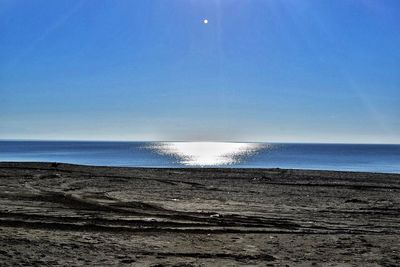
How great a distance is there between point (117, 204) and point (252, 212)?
5.21 m

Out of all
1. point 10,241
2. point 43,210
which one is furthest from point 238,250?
point 43,210

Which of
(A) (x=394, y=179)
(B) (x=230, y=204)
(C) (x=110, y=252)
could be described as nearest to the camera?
(C) (x=110, y=252)

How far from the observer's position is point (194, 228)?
1320cm

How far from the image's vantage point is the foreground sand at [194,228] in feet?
32.1

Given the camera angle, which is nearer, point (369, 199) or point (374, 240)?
point (374, 240)

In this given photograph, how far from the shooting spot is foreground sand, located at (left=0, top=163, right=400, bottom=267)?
32.1 feet

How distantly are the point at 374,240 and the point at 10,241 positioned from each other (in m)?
8.87

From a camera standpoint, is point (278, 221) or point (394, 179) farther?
point (394, 179)

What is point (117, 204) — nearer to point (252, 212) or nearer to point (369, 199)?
point (252, 212)

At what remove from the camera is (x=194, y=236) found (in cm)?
1213

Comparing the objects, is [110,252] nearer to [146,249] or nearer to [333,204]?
[146,249]

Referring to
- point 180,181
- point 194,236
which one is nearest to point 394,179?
point 180,181

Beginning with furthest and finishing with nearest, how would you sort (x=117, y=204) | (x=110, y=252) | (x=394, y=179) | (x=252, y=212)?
(x=394, y=179)
(x=117, y=204)
(x=252, y=212)
(x=110, y=252)

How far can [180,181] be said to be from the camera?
3097 centimetres
